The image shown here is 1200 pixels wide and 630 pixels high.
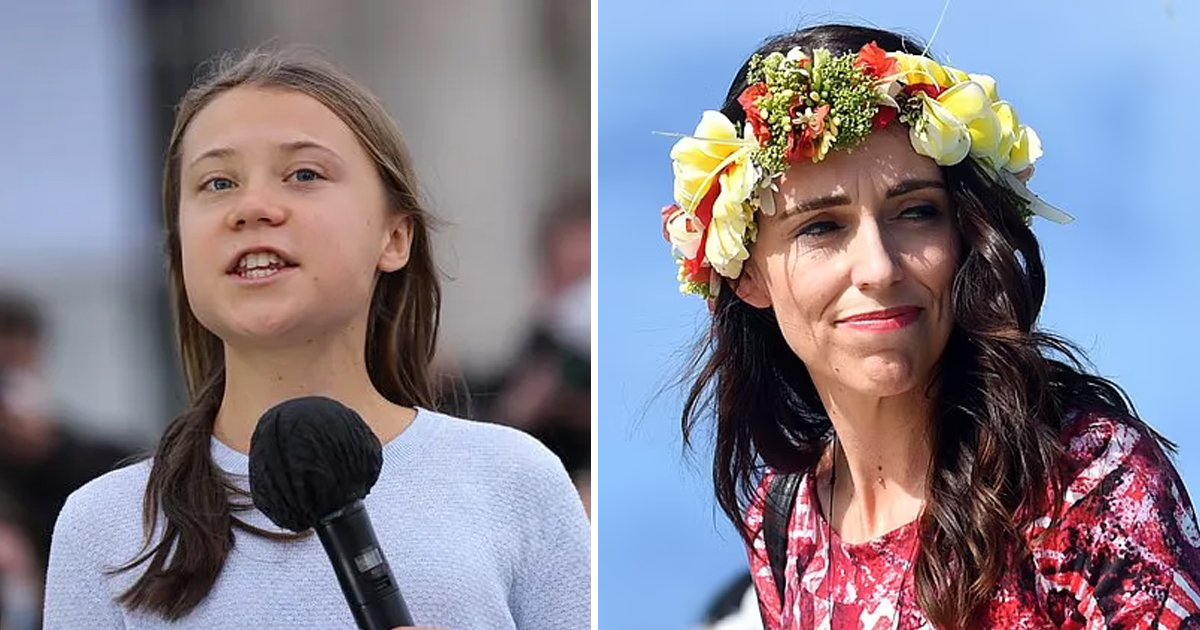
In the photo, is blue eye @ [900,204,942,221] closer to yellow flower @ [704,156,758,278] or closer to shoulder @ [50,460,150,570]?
yellow flower @ [704,156,758,278]

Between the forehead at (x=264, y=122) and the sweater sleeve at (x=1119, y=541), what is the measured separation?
79cm

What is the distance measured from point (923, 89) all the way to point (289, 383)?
0.70m

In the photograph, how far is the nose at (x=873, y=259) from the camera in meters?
1.66

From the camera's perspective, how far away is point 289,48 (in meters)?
1.95

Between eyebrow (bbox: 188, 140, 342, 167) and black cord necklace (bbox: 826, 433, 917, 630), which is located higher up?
eyebrow (bbox: 188, 140, 342, 167)

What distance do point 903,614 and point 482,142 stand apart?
70 cm

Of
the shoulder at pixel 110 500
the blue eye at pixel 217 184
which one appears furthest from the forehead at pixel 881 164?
the shoulder at pixel 110 500

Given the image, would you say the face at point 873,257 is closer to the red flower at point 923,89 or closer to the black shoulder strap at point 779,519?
the red flower at point 923,89

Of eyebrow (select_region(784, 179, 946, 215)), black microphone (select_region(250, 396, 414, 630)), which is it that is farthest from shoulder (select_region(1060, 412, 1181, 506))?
black microphone (select_region(250, 396, 414, 630))

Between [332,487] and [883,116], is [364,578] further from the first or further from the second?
[883,116]

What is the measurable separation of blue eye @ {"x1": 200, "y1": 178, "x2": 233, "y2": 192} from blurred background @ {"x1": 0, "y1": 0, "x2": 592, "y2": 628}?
10 centimetres

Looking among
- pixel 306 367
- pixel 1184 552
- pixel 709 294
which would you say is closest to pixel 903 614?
pixel 1184 552

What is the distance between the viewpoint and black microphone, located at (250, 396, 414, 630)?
4.09ft

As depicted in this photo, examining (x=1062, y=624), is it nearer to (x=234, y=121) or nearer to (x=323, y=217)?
(x=323, y=217)
